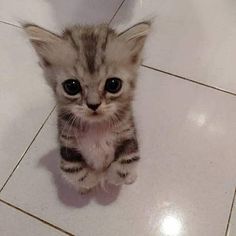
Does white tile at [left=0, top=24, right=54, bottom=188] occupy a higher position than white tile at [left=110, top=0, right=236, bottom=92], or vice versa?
white tile at [left=110, top=0, right=236, bottom=92]

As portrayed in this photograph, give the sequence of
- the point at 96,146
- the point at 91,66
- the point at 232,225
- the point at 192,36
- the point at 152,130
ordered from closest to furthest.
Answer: the point at 91,66, the point at 96,146, the point at 232,225, the point at 152,130, the point at 192,36

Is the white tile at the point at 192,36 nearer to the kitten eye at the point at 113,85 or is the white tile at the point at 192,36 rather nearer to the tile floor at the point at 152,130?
the tile floor at the point at 152,130

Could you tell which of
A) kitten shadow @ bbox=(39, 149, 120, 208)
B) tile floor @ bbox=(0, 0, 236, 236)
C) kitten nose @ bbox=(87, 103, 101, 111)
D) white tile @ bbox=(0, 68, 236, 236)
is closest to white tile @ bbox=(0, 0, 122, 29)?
tile floor @ bbox=(0, 0, 236, 236)

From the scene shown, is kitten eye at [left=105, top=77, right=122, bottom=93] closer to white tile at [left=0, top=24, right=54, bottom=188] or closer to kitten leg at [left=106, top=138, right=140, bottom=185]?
kitten leg at [left=106, top=138, right=140, bottom=185]

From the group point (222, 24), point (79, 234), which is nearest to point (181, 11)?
point (222, 24)

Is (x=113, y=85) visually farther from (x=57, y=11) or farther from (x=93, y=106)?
(x=57, y=11)

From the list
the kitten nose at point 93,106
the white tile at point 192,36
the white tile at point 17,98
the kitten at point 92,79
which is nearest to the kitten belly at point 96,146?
the kitten at point 92,79

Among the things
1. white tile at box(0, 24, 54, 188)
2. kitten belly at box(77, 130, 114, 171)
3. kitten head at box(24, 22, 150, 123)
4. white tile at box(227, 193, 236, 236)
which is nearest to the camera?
kitten head at box(24, 22, 150, 123)

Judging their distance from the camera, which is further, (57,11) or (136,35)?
(57,11)

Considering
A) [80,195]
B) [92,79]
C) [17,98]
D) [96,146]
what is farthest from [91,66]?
[17,98]
